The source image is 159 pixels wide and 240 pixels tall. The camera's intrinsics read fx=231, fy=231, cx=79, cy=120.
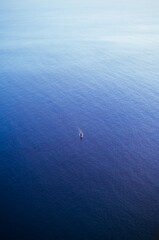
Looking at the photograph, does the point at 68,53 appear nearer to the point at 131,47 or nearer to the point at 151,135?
the point at 131,47

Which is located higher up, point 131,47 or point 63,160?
point 131,47

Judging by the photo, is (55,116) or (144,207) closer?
(144,207)

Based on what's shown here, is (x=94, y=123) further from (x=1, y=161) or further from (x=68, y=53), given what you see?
(x=68, y=53)

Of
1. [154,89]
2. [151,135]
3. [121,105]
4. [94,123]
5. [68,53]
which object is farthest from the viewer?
[68,53]

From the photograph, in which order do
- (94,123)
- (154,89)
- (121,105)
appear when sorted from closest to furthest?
(94,123)
(121,105)
(154,89)

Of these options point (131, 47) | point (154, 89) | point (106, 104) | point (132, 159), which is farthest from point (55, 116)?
point (131, 47)

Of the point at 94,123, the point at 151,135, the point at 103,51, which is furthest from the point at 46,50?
the point at 151,135
